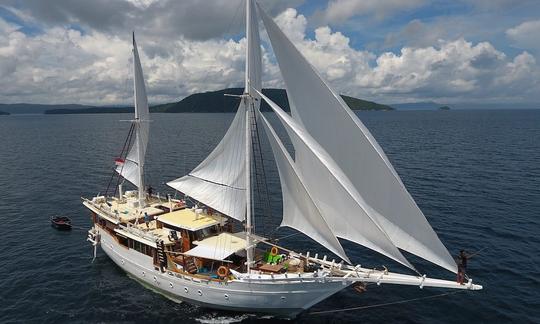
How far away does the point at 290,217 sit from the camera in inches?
947

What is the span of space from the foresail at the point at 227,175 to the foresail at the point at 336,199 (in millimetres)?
5034

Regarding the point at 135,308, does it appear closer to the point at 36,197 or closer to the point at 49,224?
the point at 49,224

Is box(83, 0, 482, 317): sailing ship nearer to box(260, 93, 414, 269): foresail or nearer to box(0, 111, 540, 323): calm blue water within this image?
box(260, 93, 414, 269): foresail

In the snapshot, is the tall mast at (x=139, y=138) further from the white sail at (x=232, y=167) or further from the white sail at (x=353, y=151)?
the white sail at (x=353, y=151)

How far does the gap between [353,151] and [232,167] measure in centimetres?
971

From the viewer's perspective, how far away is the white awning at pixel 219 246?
25562 millimetres

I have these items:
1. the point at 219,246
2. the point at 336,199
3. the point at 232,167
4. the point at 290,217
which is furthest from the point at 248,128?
the point at 219,246

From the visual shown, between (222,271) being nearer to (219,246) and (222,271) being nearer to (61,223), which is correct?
(219,246)

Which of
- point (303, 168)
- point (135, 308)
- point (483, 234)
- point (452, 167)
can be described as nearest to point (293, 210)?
point (303, 168)

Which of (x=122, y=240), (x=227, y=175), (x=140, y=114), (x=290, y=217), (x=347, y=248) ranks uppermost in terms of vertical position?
(x=140, y=114)

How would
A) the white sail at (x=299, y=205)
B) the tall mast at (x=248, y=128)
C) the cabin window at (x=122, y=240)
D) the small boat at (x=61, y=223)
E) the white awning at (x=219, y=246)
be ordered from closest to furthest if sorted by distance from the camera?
the white sail at (x=299, y=205), the tall mast at (x=248, y=128), the white awning at (x=219, y=246), the cabin window at (x=122, y=240), the small boat at (x=61, y=223)

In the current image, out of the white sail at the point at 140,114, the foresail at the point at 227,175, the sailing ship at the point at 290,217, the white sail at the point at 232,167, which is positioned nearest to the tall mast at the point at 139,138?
the white sail at the point at 140,114

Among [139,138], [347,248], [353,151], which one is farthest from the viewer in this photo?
[347,248]

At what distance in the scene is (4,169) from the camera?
240ft
